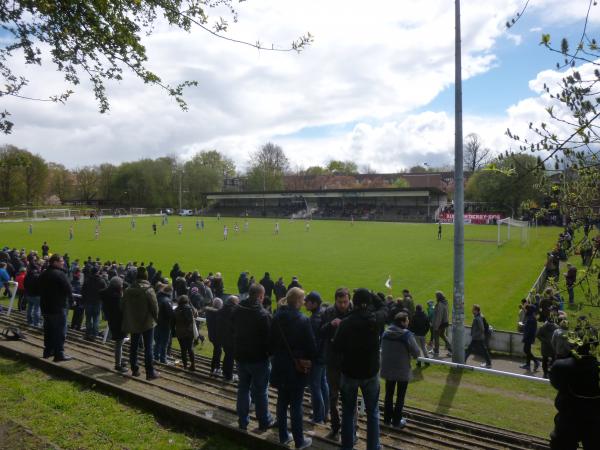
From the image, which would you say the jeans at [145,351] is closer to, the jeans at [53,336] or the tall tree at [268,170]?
the jeans at [53,336]

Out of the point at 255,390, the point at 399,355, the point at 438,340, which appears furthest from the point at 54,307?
the point at 438,340

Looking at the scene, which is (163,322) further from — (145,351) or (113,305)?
(145,351)

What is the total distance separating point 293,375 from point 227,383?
2497 millimetres

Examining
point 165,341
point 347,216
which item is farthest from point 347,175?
point 165,341

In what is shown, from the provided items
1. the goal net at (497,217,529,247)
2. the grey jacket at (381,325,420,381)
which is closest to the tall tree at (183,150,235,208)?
the goal net at (497,217,529,247)

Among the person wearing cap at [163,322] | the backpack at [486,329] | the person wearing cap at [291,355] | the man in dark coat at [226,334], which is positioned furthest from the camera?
the backpack at [486,329]

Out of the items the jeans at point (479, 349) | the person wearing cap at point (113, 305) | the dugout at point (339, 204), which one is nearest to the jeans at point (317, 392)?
the person wearing cap at point (113, 305)

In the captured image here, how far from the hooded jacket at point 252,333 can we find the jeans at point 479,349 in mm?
7086

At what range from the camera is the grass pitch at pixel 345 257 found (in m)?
18.7

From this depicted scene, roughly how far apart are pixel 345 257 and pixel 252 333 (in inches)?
886

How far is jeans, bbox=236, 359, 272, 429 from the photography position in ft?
15.1

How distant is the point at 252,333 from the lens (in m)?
4.59

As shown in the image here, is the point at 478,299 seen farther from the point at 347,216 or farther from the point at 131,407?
the point at 347,216

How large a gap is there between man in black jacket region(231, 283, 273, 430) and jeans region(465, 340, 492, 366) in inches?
271
